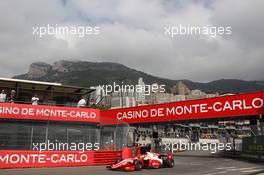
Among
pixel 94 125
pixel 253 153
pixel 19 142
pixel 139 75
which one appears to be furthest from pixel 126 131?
pixel 139 75

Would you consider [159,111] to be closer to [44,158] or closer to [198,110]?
[198,110]

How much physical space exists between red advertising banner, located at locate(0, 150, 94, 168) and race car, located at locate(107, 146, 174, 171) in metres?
2.62

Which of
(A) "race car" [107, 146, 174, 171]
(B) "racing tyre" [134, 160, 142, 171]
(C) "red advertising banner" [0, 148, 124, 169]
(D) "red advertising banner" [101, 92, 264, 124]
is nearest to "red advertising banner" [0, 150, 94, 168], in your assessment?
(C) "red advertising banner" [0, 148, 124, 169]

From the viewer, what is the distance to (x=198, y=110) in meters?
27.5

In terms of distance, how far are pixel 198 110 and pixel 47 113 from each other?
1319 cm

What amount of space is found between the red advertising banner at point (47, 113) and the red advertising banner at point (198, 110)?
1579 millimetres

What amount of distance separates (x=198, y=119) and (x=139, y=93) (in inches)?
3136

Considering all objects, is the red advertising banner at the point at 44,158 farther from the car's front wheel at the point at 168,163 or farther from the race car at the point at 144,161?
the car's front wheel at the point at 168,163

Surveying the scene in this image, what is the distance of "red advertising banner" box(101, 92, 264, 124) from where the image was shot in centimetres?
2422

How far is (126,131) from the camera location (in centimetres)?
1934

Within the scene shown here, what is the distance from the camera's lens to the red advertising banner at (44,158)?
15.9 m

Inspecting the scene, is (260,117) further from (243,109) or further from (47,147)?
(47,147)

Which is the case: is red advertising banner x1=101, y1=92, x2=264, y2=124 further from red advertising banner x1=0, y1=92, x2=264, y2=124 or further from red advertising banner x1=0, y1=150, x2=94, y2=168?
red advertising banner x1=0, y1=150, x2=94, y2=168

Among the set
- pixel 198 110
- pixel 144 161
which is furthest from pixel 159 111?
pixel 144 161
